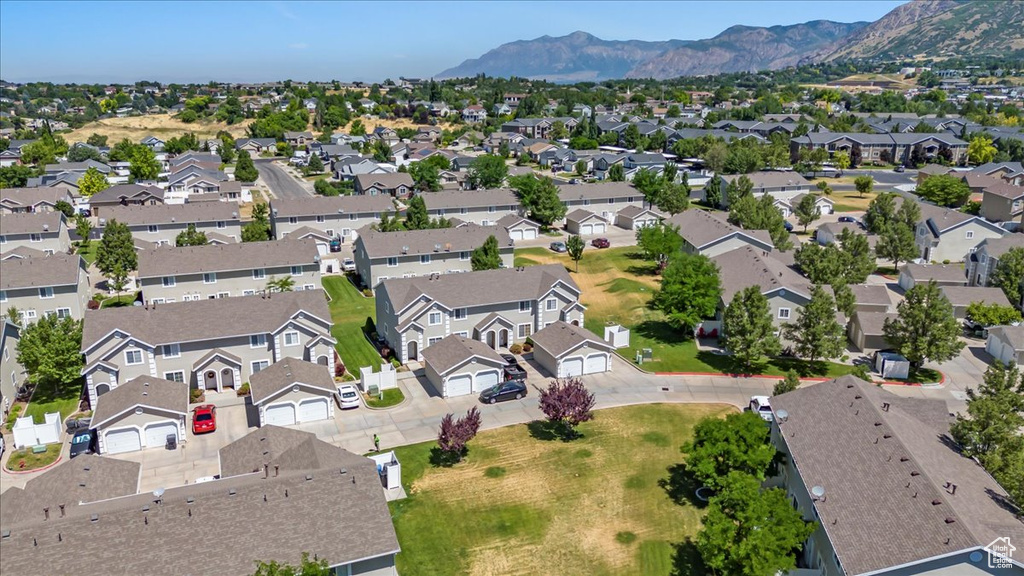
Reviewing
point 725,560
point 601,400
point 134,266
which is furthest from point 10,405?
point 725,560

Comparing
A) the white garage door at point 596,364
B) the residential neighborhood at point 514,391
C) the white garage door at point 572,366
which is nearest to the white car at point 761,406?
the residential neighborhood at point 514,391

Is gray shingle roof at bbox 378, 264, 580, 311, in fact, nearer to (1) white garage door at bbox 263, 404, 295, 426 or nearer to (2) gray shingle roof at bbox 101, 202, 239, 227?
(1) white garage door at bbox 263, 404, 295, 426

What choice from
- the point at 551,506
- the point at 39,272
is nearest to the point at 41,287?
the point at 39,272

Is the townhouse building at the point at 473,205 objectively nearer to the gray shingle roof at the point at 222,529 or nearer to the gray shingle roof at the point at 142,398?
the gray shingle roof at the point at 142,398

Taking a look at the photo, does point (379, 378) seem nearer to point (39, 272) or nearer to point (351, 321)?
point (351, 321)

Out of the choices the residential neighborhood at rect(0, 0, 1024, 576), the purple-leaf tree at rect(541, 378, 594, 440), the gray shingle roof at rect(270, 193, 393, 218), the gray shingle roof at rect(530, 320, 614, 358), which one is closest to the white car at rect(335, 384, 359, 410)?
the residential neighborhood at rect(0, 0, 1024, 576)
